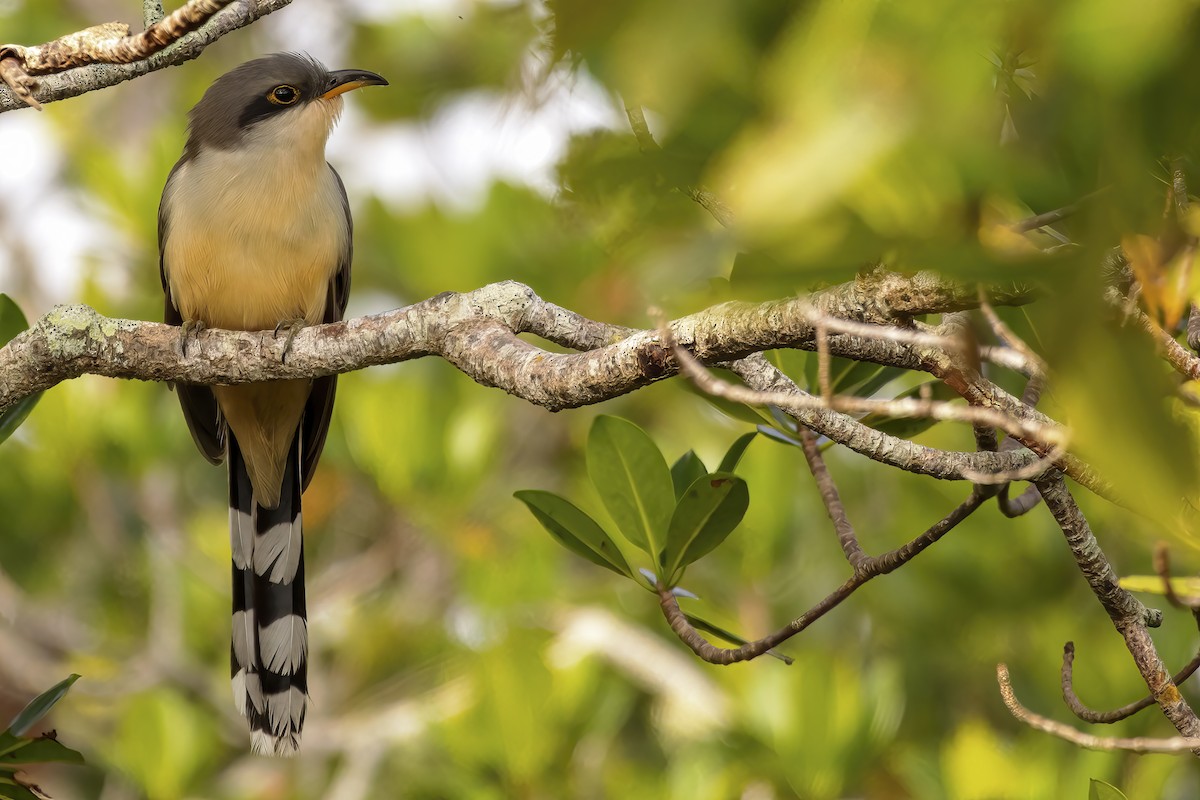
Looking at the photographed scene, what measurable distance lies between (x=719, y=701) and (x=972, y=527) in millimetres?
1356

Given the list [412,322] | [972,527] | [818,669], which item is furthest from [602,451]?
[972,527]

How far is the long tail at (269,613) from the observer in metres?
4.14

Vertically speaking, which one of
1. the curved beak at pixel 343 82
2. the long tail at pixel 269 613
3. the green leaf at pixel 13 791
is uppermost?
the curved beak at pixel 343 82

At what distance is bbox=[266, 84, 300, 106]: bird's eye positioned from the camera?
4500 millimetres

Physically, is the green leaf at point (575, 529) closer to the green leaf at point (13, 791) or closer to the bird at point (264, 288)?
the green leaf at point (13, 791)

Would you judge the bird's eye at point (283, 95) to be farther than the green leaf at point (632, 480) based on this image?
Yes

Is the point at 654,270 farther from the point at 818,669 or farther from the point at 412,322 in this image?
the point at 818,669

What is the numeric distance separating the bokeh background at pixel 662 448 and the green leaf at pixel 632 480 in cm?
53

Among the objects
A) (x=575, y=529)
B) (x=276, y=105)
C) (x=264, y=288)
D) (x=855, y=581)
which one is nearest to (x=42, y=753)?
(x=575, y=529)

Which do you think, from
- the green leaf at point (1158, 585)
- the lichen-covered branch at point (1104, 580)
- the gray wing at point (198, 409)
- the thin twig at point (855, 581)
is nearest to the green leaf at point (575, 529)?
the thin twig at point (855, 581)

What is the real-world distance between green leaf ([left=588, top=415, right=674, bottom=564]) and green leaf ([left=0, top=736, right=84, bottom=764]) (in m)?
1.24

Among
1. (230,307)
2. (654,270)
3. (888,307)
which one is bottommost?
(230,307)

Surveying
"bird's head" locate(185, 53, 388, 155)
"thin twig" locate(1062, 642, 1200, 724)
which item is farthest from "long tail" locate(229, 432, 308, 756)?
"thin twig" locate(1062, 642, 1200, 724)

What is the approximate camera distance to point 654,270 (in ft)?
Result: 1.68
